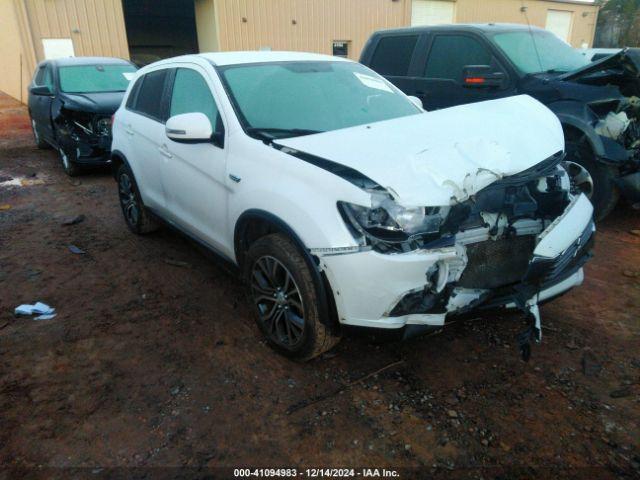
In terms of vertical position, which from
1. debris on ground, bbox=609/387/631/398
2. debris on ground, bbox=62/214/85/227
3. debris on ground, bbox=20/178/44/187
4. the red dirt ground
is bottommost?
debris on ground, bbox=20/178/44/187

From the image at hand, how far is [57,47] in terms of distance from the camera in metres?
13.8

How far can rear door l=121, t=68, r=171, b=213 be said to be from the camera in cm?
401

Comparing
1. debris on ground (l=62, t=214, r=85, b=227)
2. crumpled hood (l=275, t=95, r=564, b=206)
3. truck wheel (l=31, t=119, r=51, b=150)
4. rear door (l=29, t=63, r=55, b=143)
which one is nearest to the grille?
crumpled hood (l=275, t=95, r=564, b=206)

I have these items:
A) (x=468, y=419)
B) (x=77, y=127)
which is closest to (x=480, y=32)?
(x=468, y=419)

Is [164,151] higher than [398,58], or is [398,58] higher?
[398,58]

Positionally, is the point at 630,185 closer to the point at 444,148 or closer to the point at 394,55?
the point at 444,148

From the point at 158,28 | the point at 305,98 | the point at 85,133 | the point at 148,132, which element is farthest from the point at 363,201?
the point at 158,28

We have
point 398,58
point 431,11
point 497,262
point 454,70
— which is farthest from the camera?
point 431,11

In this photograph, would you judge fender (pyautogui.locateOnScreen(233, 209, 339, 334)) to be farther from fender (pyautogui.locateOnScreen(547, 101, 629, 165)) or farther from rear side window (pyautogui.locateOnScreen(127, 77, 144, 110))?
fender (pyautogui.locateOnScreen(547, 101, 629, 165))

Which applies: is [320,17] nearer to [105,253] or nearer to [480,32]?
[480,32]

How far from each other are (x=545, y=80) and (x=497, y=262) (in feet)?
10.8

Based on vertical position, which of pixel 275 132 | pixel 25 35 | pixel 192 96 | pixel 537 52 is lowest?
pixel 275 132

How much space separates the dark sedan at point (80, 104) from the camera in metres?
7.15

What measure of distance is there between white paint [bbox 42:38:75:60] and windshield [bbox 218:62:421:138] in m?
13.0
